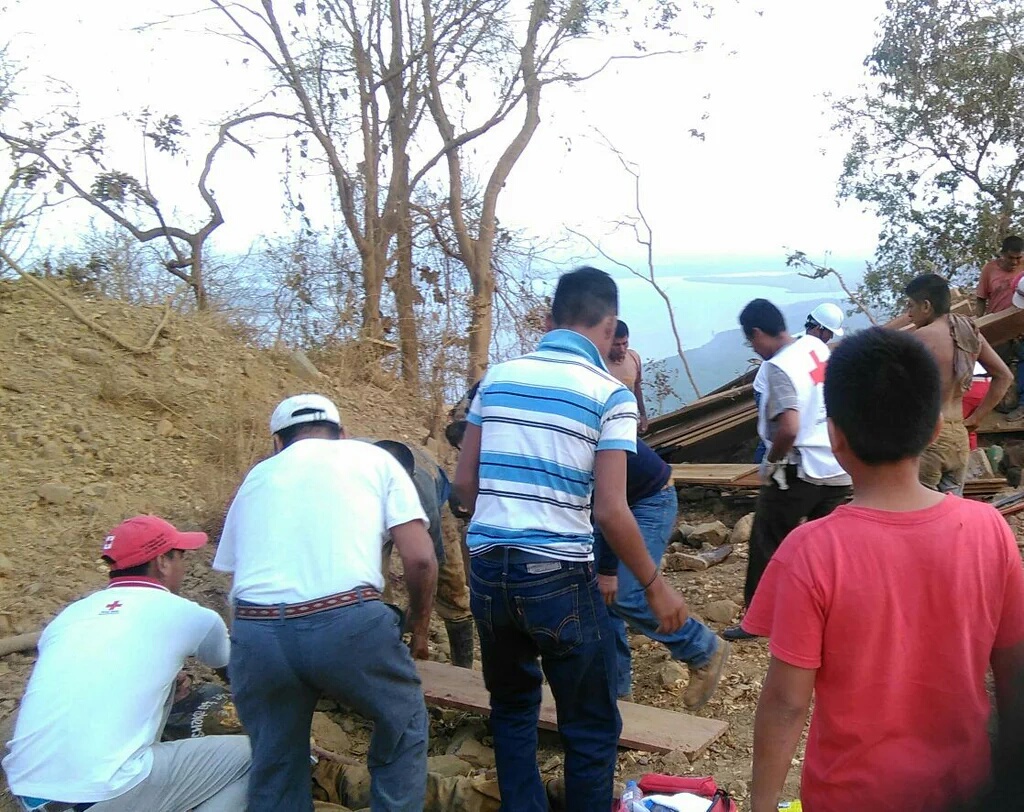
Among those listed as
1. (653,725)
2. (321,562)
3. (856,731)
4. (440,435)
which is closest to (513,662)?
(321,562)

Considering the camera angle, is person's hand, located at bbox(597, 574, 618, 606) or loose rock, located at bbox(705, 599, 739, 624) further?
loose rock, located at bbox(705, 599, 739, 624)

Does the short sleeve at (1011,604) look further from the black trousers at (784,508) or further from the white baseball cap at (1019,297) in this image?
the white baseball cap at (1019,297)

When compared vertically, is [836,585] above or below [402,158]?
below

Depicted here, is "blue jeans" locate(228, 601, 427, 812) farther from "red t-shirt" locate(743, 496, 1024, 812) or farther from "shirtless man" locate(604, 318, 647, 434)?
"shirtless man" locate(604, 318, 647, 434)

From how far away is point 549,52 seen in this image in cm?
1005

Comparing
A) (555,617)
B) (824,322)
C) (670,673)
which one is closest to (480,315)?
(824,322)

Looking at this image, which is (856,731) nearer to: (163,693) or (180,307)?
(163,693)

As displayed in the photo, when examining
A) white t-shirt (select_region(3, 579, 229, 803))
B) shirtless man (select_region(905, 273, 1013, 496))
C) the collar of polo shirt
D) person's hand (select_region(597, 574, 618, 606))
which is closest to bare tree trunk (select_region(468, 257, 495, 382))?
shirtless man (select_region(905, 273, 1013, 496))

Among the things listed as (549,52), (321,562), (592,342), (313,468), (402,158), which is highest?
(549,52)

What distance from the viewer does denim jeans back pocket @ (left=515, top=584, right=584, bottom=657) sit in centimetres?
271

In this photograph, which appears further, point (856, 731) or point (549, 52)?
point (549, 52)

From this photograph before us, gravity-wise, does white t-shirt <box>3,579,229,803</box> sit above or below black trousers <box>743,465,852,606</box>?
below

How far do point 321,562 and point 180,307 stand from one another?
6667 mm

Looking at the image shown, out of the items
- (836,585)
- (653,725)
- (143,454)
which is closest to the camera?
(836,585)
